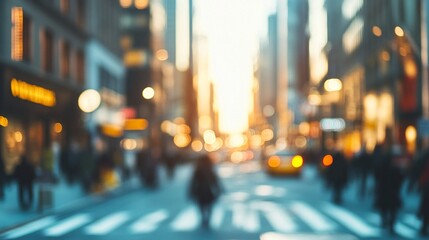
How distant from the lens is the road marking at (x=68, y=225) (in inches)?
691

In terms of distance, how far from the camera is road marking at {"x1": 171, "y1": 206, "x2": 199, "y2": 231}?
18.6m

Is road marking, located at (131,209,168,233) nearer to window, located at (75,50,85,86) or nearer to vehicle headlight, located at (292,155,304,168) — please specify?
vehicle headlight, located at (292,155,304,168)

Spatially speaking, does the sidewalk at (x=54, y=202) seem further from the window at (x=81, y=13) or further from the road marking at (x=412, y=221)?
the window at (x=81, y=13)

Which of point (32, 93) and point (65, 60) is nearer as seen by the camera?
point (32, 93)

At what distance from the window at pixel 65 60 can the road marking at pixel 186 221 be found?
2061cm

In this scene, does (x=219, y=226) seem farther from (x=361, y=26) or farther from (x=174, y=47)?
(x=174, y=47)

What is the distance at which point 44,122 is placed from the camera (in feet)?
129

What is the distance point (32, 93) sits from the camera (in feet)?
117

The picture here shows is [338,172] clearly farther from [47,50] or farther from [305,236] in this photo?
[47,50]

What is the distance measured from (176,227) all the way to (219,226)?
1043 millimetres

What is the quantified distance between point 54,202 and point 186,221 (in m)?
6.98

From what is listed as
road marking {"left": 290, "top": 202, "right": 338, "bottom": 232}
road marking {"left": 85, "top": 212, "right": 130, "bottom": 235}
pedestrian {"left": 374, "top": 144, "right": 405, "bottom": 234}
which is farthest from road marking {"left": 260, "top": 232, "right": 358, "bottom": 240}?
road marking {"left": 85, "top": 212, "right": 130, "bottom": 235}

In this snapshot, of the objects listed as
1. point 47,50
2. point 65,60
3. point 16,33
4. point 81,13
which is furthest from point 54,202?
point 81,13

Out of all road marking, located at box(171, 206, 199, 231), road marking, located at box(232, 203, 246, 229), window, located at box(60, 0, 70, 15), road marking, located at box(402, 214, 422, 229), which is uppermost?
window, located at box(60, 0, 70, 15)
